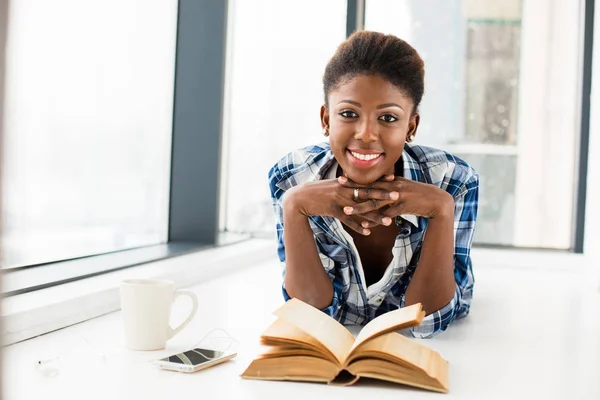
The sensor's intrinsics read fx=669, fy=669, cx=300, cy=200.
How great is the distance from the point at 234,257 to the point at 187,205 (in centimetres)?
27

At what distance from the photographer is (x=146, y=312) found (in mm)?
1049

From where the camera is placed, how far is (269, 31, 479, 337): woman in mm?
1220

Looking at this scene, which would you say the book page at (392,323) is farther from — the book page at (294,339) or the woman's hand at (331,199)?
the woman's hand at (331,199)

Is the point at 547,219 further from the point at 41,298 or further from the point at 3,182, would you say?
the point at 3,182

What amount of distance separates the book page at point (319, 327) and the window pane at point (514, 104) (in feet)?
6.65

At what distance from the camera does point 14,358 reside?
40.2 inches

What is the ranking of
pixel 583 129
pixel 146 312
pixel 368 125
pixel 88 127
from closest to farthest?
1. pixel 146 312
2. pixel 368 125
3. pixel 88 127
4. pixel 583 129

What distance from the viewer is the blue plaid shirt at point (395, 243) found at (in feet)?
4.30

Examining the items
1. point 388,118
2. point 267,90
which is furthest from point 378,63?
point 267,90

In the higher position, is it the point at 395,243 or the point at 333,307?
the point at 395,243

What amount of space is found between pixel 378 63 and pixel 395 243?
348mm

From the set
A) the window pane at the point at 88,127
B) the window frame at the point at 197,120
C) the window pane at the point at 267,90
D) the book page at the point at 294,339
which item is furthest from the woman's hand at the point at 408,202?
the window pane at the point at 267,90

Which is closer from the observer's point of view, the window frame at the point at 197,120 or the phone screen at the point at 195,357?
the phone screen at the point at 195,357

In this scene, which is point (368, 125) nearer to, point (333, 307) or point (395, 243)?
point (395, 243)
